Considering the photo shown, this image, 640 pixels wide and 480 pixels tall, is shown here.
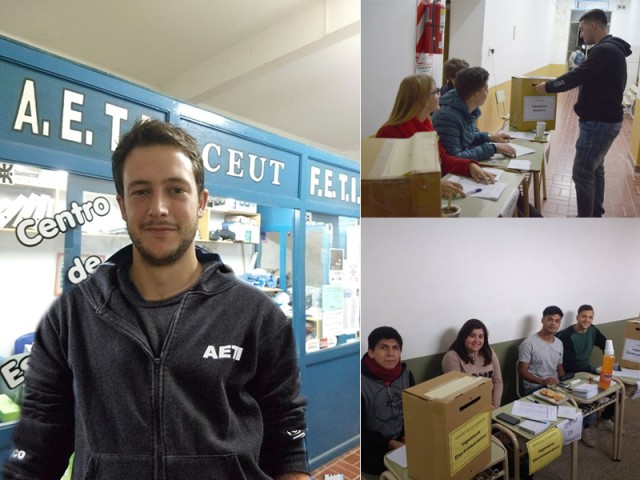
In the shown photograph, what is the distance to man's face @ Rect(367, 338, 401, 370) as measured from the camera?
165 cm

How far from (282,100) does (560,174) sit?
93 centimetres

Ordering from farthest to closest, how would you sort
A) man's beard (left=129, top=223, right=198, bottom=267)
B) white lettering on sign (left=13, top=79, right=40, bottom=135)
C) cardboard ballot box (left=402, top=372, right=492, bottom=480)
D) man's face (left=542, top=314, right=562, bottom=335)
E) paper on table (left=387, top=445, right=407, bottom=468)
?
man's face (left=542, top=314, right=562, bottom=335)
paper on table (left=387, top=445, right=407, bottom=468)
cardboard ballot box (left=402, top=372, right=492, bottom=480)
man's beard (left=129, top=223, right=198, bottom=267)
white lettering on sign (left=13, top=79, right=40, bottom=135)

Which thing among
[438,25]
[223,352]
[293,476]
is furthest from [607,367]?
[223,352]

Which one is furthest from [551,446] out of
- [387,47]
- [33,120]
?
[33,120]

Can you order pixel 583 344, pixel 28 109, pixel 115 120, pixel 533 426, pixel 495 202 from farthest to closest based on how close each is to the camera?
pixel 583 344
pixel 533 426
pixel 495 202
pixel 115 120
pixel 28 109

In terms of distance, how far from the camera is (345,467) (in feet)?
5.25

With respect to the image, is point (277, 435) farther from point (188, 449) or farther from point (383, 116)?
point (383, 116)

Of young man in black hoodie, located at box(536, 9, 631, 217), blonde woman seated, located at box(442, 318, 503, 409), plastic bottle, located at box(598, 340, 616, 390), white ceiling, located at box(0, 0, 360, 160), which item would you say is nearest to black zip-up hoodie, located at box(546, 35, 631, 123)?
young man in black hoodie, located at box(536, 9, 631, 217)

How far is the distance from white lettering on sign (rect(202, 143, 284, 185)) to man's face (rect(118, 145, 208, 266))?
0.12 m

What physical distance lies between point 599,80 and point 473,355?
1076 mm

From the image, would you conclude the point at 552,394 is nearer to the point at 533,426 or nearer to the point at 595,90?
the point at 533,426

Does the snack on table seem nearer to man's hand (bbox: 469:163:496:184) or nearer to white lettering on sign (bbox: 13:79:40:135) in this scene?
man's hand (bbox: 469:163:496:184)

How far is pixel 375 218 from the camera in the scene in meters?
1.55

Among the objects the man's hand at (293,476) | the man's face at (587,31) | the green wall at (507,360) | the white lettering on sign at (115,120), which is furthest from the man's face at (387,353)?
the man's face at (587,31)
